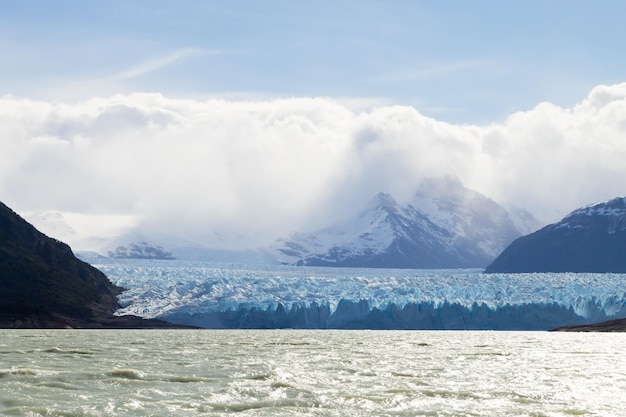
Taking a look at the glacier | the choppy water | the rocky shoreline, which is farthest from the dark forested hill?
the choppy water

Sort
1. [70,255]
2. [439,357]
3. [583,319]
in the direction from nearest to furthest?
1. [439,357]
2. [583,319]
3. [70,255]

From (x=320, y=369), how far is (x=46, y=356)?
46.6 feet

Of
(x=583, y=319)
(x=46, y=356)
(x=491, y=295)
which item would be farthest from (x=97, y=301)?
(x=46, y=356)

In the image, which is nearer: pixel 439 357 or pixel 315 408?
pixel 315 408

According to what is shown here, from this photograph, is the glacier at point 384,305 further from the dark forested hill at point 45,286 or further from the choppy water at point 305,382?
the choppy water at point 305,382

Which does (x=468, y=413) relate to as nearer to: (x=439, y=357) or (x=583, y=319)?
(x=439, y=357)

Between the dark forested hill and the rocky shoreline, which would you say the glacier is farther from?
the dark forested hill

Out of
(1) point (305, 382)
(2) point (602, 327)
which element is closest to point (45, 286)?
(2) point (602, 327)

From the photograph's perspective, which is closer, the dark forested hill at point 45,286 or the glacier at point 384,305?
the glacier at point 384,305

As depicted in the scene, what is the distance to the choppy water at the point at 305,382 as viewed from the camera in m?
24.3

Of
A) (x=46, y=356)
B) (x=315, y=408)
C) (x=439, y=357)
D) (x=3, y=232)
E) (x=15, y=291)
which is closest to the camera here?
(x=315, y=408)

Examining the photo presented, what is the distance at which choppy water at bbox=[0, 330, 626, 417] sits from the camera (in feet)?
79.6

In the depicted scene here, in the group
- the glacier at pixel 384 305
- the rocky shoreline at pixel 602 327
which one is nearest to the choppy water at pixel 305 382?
the rocky shoreline at pixel 602 327

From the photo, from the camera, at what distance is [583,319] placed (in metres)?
94.3
